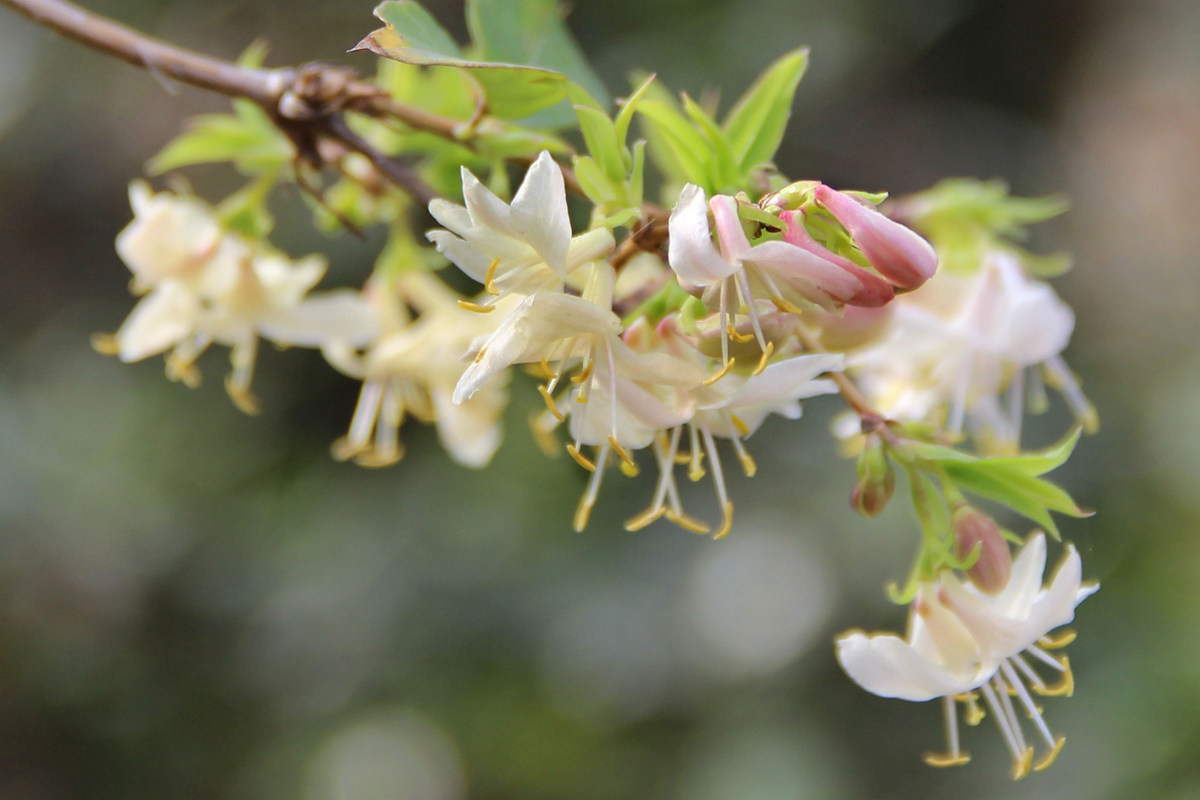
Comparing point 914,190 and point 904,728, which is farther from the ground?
point 914,190

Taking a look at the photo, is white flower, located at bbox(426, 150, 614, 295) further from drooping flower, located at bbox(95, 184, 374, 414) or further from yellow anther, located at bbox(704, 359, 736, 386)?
drooping flower, located at bbox(95, 184, 374, 414)

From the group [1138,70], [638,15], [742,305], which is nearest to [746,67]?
[638,15]

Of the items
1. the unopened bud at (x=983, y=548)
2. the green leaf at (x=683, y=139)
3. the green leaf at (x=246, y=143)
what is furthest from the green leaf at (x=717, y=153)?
the green leaf at (x=246, y=143)

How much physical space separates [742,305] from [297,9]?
194cm

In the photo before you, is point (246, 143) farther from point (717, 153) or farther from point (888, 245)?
point (888, 245)

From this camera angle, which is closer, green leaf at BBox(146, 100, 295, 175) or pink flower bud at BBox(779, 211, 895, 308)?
pink flower bud at BBox(779, 211, 895, 308)

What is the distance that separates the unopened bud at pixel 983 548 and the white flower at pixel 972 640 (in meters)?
0.01

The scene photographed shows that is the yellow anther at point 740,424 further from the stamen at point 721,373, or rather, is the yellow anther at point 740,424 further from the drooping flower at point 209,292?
the drooping flower at point 209,292

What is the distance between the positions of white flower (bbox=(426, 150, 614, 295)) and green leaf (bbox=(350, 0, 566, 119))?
8cm

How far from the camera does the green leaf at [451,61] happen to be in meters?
0.48

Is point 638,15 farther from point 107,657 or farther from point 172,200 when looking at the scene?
point 107,657

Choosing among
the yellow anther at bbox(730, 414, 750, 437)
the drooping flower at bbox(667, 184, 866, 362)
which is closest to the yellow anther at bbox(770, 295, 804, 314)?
the drooping flower at bbox(667, 184, 866, 362)

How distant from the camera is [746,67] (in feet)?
6.10

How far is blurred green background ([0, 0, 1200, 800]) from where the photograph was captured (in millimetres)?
1779
